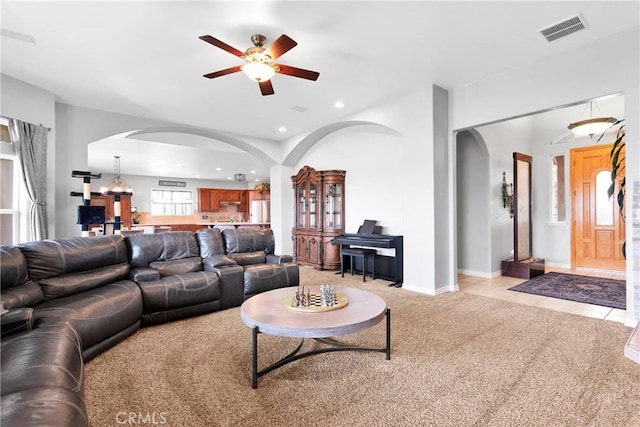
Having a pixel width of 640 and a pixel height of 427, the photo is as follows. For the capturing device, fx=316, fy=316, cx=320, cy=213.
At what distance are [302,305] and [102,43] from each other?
3.28 m

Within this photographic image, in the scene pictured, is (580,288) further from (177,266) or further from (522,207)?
(177,266)

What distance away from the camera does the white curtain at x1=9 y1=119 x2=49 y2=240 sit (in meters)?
4.09

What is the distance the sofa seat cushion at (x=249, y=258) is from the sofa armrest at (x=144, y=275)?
110 cm

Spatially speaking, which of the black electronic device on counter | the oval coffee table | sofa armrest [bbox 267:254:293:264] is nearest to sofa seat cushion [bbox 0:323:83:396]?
the oval coffee table

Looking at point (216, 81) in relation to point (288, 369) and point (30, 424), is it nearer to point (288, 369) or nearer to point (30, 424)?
point (288, 369)

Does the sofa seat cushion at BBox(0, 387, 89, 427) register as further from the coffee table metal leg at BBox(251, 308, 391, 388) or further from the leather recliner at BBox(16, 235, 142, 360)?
the leather recliner at BBox(16, 235, 142, 360)

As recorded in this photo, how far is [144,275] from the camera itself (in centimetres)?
333

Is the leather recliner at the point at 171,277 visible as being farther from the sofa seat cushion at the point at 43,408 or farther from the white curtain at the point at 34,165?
the sofa seat cushion at the point at 43,408

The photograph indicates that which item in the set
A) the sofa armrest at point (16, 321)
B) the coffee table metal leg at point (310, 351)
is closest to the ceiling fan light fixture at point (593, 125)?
the coffee table metal leg at point (310, 351)

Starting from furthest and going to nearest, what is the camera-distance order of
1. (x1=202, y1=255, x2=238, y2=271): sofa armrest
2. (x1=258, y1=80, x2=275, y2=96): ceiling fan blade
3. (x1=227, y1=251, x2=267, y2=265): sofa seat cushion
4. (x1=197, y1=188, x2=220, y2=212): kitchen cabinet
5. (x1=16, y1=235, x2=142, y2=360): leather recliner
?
(x1=197, y1=188, x2=220, y2=212): kitchen cabinet → (x1=227, y1=251, x2=267, y2=265): sofa seat cushion → (x1=202, y1=255, x2=238, y2=271): sofa armrest → (x1=258, y1=80, x2=275, y2=96): ceiling fan blade → (x1=16, y1=235, x2=142, y2=360): leather recliner

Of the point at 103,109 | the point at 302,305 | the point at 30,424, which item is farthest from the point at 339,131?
the point at 30,424

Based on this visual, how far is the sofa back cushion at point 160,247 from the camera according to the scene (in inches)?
145

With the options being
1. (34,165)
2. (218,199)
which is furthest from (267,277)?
(218,199)

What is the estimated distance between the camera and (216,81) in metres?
4.16
